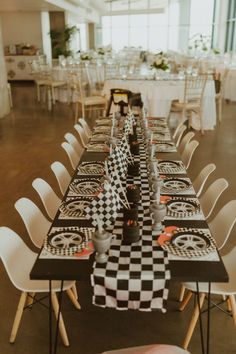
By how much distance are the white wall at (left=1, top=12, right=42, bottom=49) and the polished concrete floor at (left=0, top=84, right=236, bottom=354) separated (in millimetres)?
7471

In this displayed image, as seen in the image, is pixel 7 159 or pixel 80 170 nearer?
pixel 80 170

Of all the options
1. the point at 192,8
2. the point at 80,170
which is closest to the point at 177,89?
the point at 80,170

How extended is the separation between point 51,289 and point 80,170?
116 centimetres

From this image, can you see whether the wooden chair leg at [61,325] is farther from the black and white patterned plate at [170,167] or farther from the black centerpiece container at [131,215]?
the black and white patterned plate at [170,167]

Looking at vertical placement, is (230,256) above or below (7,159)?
above

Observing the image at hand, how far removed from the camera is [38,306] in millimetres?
2357

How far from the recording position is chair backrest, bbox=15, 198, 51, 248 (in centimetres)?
221

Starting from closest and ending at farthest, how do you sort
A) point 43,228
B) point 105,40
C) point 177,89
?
1. point 43,228
2. point 177,89
3. point 105,40

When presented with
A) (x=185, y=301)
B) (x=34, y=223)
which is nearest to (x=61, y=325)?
(x=34, y=223)

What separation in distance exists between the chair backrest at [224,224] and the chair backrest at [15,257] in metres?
1.09

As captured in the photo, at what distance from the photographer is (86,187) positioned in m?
2.46

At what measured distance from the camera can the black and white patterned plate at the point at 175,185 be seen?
2.40 m

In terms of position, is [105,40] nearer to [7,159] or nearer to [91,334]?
[7,159]

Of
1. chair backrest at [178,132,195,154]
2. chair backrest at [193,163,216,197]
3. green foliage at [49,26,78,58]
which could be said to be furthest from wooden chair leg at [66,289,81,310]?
green foliage at [49,26,78,58]
